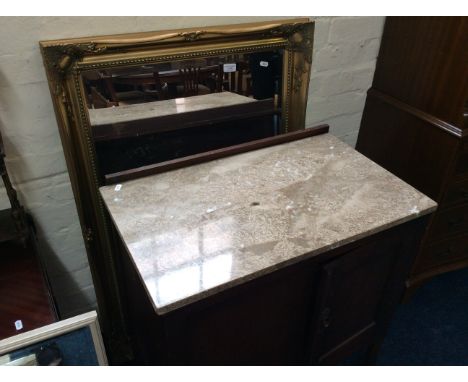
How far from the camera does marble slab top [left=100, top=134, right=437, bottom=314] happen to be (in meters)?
0.85

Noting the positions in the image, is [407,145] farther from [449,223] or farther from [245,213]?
[245,213]

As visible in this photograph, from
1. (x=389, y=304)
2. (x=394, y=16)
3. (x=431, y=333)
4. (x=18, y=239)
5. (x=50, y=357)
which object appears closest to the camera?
(x=50, y=357)

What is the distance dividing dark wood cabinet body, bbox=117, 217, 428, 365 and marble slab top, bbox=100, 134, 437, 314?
5 cm

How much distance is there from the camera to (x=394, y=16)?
143 centimetres

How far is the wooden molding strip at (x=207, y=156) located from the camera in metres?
1.11

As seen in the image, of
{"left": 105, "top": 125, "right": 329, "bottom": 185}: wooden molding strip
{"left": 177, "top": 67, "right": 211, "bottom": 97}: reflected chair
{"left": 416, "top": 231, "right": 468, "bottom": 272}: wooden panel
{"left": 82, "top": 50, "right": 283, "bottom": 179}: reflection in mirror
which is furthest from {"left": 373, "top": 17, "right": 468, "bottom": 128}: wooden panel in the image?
{"left": 177, "top": 67, "right": 211, "bottom": 97}: reflected chair

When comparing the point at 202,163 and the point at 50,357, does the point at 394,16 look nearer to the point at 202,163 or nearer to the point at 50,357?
the point at 202,163

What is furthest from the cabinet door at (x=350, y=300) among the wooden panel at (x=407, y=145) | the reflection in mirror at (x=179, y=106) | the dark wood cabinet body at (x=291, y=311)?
the reflection in mirror at (x=179, y=106)

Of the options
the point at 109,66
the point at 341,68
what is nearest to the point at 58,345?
the point at 109,66

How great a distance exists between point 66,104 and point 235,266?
2.02ft

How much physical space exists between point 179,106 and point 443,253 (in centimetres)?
127

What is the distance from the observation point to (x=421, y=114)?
1417 mm

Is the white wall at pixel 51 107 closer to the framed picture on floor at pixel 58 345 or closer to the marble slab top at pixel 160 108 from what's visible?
the marble slab top at pixel 160 108

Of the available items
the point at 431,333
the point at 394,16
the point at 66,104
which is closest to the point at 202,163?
the point at 66,104
